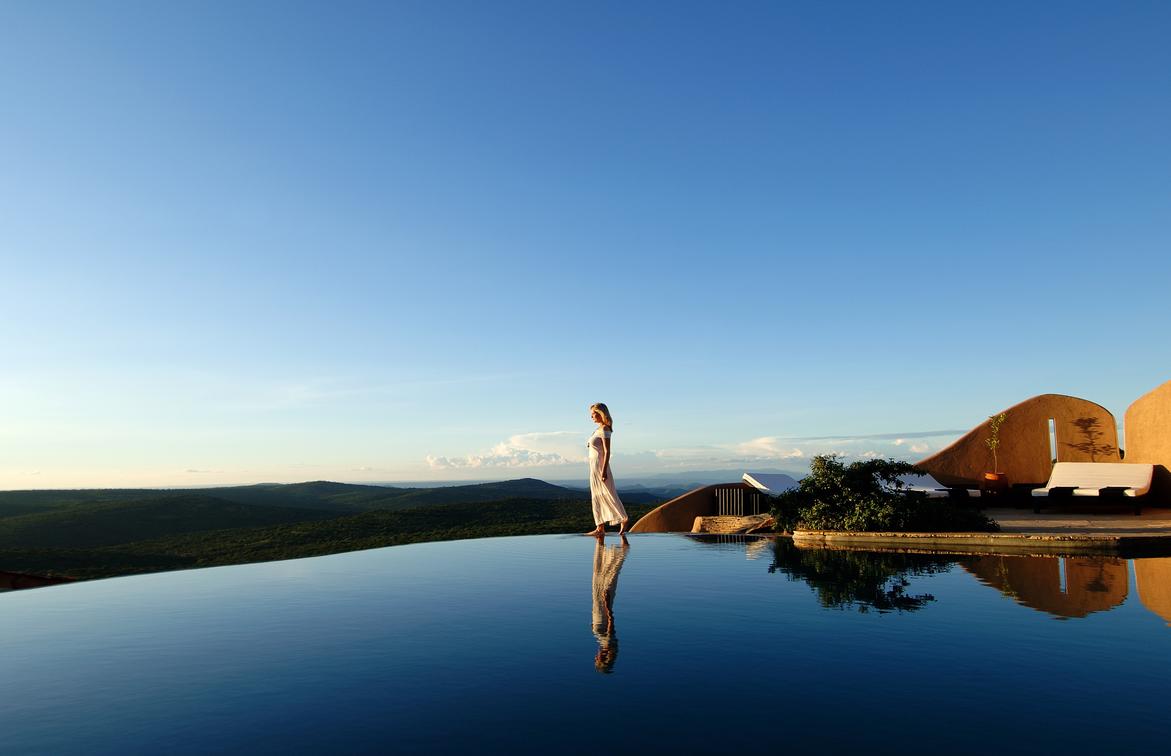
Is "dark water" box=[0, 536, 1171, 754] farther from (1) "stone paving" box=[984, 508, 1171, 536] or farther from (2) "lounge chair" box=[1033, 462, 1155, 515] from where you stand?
(2) "lounge chair" box=[1033, 462, 1155, 515]

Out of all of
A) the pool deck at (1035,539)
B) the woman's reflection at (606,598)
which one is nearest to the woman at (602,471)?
the woman's reflection at (606,598)

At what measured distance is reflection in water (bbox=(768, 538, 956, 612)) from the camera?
24.6 feet

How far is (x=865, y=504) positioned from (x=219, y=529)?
4056 cm

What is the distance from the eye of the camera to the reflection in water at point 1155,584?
702 centimetres

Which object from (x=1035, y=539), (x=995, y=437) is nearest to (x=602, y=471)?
(x=1035, y=539)

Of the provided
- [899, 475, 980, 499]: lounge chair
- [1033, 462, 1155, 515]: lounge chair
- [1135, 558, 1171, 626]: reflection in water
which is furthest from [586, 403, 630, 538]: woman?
[1033, 462, 1155, 515]: lounge chair

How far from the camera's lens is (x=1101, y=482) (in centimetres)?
2006

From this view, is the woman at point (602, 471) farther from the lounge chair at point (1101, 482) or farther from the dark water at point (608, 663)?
the lounge chair at point (1101, 482)

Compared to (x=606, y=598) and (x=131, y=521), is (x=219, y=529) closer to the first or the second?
(x=131, y=521)

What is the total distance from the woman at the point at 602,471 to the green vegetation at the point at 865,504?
12.8ft

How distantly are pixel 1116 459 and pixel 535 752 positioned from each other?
2725cm

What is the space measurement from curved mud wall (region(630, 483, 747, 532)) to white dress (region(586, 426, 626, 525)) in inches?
217

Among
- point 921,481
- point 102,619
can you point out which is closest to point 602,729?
point 102,619

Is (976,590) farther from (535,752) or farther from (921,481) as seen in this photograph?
(921,481)
